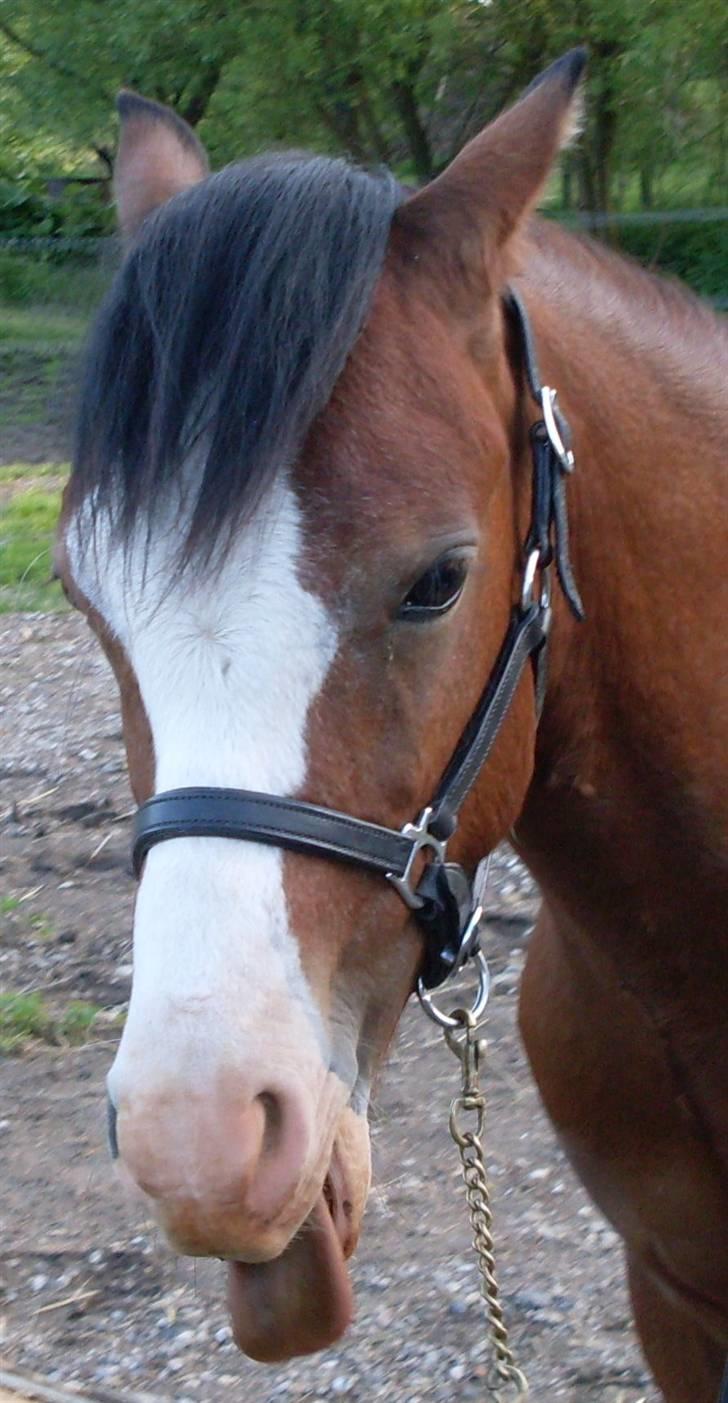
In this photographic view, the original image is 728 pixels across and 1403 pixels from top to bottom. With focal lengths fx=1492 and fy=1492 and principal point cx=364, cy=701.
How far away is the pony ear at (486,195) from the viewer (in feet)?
5.36

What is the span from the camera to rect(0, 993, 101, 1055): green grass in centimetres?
405

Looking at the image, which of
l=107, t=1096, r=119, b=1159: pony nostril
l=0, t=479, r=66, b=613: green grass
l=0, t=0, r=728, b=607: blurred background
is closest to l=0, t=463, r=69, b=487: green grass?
l=0, t=0, r=728, b=607: blurred background

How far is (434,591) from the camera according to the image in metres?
1.51

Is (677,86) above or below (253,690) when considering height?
below

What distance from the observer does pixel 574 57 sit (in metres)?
1.72

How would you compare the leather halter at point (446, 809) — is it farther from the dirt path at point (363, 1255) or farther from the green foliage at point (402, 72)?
the green foliage at point (402, 72)

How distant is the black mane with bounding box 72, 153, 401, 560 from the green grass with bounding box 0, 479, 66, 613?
6.08m

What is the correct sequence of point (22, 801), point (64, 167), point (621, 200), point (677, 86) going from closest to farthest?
point (22, 801) → point (677, 86) → point (621, 200) → point (64, 167)

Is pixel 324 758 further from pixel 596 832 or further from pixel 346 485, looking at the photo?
pixel 596 832

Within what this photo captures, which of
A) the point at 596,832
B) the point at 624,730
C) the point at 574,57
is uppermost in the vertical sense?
the point at 574,57

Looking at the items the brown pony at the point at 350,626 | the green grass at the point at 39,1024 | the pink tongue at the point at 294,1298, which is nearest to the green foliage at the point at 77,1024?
the green grass at the point at 39,1024

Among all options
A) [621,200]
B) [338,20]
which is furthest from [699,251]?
[338,20]

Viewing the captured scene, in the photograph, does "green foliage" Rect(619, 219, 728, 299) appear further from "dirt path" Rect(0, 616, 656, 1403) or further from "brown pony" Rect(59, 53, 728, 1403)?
"brown pony" Rect(59, 53, 728, 1403)

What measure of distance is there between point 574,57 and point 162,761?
949 millimetres
